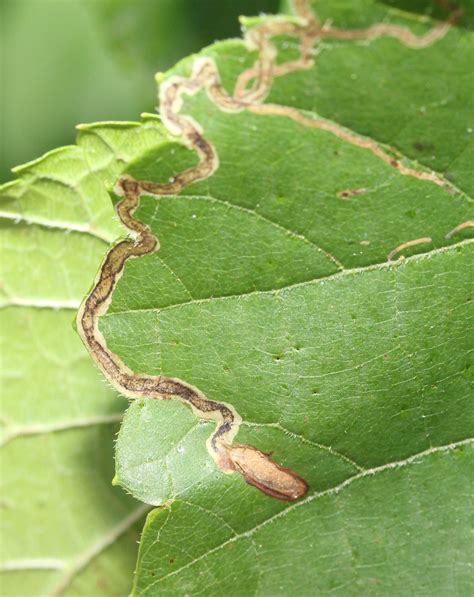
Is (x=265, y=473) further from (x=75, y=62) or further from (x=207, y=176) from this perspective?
(x=75, y=62)

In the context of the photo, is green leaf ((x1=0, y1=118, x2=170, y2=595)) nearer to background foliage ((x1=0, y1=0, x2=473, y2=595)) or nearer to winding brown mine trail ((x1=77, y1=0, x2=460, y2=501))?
background foliage ((x1=0, y1=0, x2=473, y2=595))

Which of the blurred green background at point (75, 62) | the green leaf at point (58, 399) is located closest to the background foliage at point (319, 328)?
the green leaf at point (58, 399)

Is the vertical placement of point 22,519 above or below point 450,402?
below

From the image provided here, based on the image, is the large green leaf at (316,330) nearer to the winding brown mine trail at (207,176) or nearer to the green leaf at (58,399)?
the winding brown mine trail at (207,176)

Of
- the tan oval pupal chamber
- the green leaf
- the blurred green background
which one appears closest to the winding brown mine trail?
the tan oval pupal chamber

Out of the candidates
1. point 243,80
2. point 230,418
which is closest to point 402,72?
point 243,80

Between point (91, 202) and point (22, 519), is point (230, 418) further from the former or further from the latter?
point (22, 519)

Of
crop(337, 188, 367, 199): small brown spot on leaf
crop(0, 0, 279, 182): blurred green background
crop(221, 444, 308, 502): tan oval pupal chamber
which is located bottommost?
crop(221, 444, 308, 502): tan oval pupal chamber
